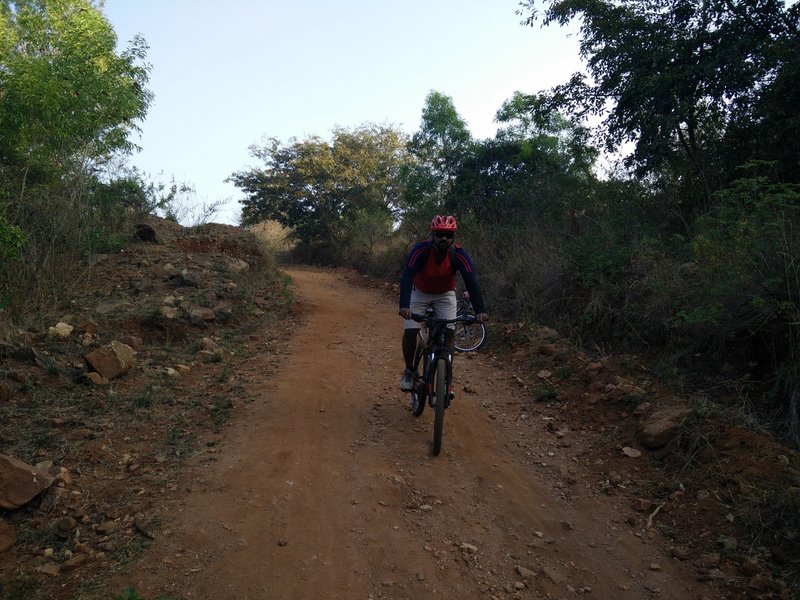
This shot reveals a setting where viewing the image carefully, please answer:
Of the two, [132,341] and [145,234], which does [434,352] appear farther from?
[145,234]

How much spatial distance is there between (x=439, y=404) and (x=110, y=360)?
3923 mm

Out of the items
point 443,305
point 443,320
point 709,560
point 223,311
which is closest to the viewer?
point 709,560

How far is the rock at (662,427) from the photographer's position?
4922mm

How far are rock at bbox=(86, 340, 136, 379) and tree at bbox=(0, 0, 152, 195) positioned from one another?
427 centimetres

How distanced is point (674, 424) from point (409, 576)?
290 centimetres

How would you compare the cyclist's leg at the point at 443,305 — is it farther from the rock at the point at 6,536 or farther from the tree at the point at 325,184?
the tree at the point at 325,184

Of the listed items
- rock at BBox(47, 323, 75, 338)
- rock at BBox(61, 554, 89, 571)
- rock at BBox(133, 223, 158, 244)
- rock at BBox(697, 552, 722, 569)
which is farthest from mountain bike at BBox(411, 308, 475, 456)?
rock at BBox(133, 223, 158, 244)

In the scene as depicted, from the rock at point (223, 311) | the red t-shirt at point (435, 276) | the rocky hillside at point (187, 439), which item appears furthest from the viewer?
the rock at point (223, 311)

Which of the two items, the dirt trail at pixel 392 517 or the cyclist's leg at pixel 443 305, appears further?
the cyclist's leg at pixel 443 305

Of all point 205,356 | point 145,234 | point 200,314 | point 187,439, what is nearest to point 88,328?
point 205,356

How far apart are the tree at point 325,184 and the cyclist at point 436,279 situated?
18778 millimetres

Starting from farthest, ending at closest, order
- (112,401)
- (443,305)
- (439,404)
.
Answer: (112,401) < (443,305) < (439,404)

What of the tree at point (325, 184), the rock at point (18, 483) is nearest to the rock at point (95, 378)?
the rock at point (18, 483)

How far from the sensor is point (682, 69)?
9164mm
